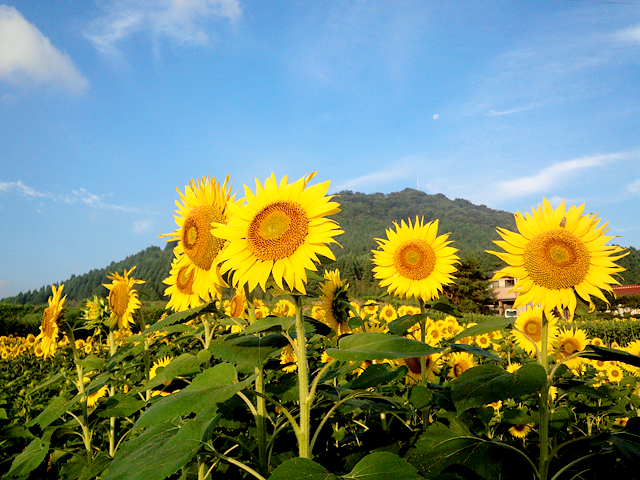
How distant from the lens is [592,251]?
2443 mm

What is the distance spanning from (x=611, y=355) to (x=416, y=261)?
1.99m

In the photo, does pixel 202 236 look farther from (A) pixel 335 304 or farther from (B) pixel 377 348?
(A) pixel 335 304

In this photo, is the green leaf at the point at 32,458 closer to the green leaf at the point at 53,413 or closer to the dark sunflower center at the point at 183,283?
the green leaf at the point at 53,413

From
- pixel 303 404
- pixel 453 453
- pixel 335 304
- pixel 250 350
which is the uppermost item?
pixel 335 304

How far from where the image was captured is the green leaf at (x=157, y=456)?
1.36 meters

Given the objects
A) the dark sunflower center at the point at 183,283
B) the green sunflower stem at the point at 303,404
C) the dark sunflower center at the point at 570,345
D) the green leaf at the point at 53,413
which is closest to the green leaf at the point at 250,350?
the green sunflower stem at the point at 303,404

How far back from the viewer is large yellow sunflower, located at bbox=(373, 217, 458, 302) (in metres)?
3.69

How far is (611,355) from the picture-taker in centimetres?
191

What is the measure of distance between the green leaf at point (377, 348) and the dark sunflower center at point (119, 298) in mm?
3385

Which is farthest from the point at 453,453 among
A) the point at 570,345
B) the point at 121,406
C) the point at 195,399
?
the point at 570,345

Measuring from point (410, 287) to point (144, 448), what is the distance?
262cm

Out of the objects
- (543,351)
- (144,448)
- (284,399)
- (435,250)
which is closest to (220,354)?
(144,448)

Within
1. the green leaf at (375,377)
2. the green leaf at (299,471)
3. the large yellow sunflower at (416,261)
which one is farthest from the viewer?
the large yellow sunflower at (416,261)

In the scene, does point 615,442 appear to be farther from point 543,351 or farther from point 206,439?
point 206,439
